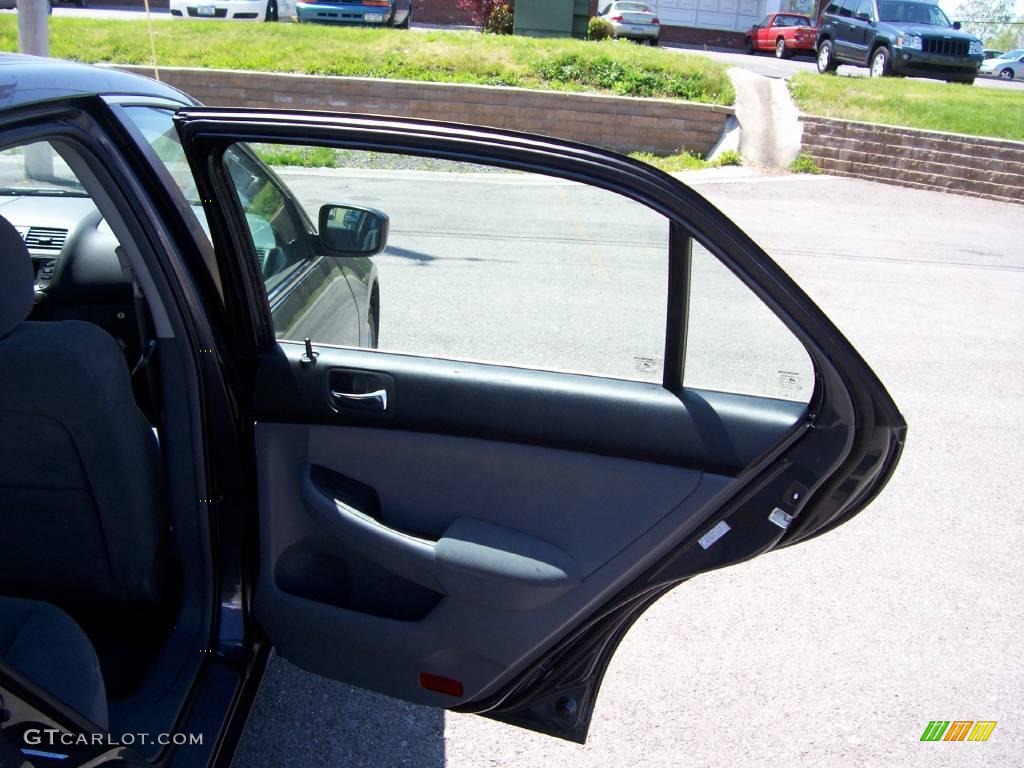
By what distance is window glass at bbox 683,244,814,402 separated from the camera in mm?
2100

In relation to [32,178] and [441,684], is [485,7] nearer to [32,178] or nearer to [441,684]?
[32,178]

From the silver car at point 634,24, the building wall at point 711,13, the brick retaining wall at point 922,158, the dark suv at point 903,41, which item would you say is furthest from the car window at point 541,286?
the building wall at point 711,13

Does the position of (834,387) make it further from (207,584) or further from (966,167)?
(966,167)

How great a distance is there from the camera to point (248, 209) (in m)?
2.52

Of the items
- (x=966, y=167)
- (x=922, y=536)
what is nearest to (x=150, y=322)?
(x=922, y=536)

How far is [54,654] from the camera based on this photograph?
1.82 metres

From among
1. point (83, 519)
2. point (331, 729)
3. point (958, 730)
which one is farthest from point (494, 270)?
point (958, 730)

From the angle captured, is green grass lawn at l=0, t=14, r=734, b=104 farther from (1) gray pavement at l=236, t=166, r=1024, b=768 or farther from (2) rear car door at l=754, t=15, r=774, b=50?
(2) rear car door at l=754, t=15, r=774, b=50

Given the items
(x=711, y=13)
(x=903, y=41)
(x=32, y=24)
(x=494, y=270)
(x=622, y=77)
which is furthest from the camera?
(x=711, y=13)

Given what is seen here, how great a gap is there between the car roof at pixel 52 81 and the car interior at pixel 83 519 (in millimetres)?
156

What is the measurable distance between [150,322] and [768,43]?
30.8 m

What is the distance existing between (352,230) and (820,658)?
7.22 feet

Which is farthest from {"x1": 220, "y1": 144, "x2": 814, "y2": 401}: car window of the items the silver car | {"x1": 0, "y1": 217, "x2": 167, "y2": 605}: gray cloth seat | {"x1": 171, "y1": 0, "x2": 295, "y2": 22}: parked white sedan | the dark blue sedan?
the silver car

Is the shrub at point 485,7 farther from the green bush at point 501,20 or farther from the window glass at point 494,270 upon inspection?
the window glass at point 494,270
